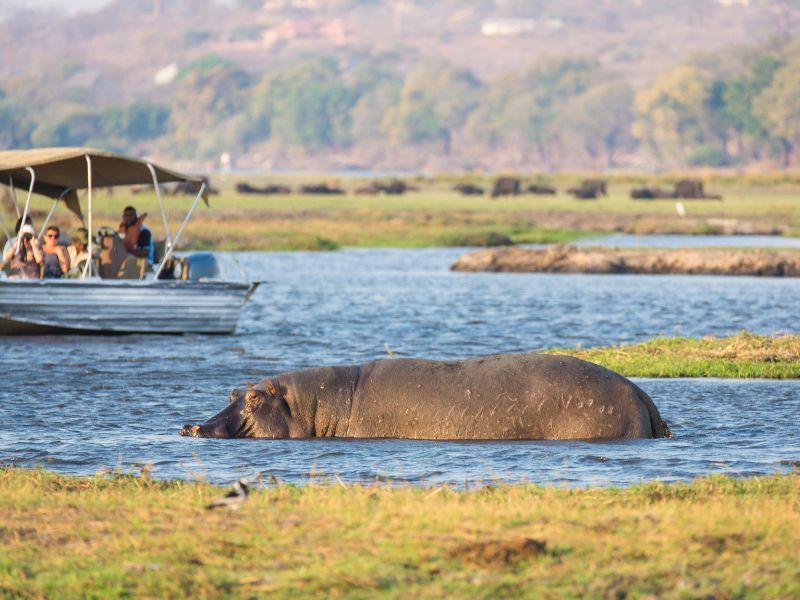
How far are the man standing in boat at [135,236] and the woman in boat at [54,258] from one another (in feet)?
3.00

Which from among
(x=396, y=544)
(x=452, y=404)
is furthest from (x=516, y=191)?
(x=396, y=544)

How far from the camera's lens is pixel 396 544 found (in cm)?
699

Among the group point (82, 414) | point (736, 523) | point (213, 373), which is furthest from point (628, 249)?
point (736, 523)

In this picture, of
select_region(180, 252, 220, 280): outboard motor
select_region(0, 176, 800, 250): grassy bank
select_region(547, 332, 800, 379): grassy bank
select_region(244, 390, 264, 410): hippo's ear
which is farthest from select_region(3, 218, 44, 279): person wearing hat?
select_region(0, 176, 800, 250): grassy bank

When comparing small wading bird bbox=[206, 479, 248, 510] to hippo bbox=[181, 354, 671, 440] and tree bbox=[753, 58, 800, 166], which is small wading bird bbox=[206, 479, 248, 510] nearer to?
hippo bbox=[181, 354, 671, 440]

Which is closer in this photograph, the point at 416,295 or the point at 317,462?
the point at 317,462

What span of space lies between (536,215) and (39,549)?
52542 mm

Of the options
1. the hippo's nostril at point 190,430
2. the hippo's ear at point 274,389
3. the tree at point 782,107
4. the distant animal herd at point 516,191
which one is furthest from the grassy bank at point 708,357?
the tree at point 782,107

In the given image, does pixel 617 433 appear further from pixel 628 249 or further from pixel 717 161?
pixel 717 161

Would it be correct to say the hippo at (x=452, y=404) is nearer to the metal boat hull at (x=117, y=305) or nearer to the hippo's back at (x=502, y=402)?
the hippo's back at (x=502, y=402)

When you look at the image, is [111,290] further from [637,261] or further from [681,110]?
[681,110]

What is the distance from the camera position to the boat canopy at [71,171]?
61.3 feet

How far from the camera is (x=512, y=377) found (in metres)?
11.2

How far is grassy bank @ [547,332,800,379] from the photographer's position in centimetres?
1538
